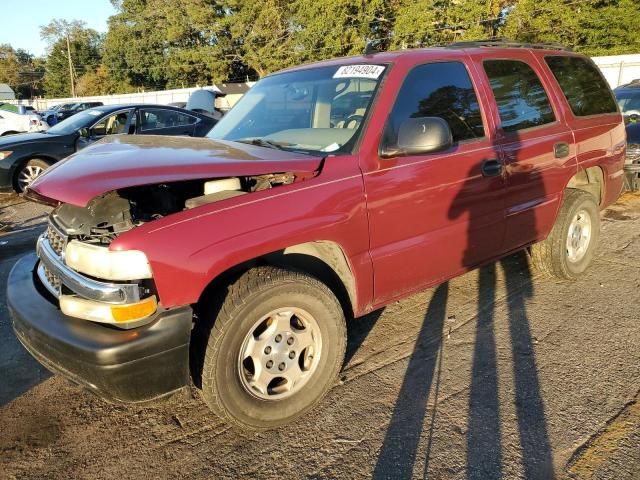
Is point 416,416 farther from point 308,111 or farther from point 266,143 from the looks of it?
point 308,111

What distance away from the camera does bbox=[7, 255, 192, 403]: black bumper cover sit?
2.30 meters

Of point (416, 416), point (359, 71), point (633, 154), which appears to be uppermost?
point (359, 71)

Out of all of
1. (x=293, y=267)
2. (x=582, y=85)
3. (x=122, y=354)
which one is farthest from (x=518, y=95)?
(x=122, y=354)

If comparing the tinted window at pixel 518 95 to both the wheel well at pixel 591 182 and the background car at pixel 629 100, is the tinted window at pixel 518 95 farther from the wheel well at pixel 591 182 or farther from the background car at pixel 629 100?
the background car at pixel 629 100

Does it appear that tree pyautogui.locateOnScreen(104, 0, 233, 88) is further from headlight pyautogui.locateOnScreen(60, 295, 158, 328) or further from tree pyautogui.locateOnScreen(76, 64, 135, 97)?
headlight pyautogui.locateOnScreen(60, 295, 158, 328)

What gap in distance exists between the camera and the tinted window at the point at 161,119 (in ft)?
31.6

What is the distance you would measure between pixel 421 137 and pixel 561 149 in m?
1.87

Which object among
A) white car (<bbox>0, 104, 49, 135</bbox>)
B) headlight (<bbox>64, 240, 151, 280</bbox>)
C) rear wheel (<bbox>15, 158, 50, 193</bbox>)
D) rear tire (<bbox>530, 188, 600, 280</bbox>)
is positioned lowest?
rear tire (<bbox>530, 188, 600, 280</bbox>)

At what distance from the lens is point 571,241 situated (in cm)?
464

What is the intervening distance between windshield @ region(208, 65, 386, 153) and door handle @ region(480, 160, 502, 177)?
3.13 ft

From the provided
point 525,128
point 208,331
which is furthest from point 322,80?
point 208,331

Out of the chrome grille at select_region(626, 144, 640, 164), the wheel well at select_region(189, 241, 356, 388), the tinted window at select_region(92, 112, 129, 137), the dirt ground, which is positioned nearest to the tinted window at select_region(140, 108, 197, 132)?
the tinted window at select_region(92, 112, 129, 137)

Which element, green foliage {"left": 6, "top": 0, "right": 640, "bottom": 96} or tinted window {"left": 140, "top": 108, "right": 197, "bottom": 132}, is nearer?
tinted window {"left": 140, "top": 108, "right": 197, "bottom": 132}

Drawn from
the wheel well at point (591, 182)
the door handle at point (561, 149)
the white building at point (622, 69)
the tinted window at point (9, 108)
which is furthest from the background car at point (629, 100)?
the tinted window at point (9, 108)
